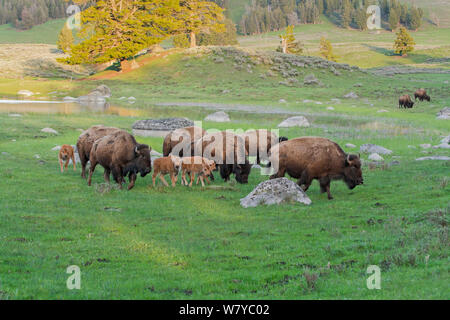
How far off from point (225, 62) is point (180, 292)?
68888mm

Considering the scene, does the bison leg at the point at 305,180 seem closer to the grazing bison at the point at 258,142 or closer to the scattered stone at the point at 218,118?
the grazing bison at the point at 258,142

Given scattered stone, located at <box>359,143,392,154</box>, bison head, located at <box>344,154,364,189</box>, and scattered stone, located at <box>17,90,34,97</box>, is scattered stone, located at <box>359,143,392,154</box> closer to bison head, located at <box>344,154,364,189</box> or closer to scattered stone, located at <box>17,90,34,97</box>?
bison head, located at <box>344,154,364,189</box>

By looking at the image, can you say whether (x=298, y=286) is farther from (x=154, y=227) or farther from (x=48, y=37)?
(x=48, y=37)

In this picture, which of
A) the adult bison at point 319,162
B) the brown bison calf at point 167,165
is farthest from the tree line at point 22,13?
the adult bison at point 319,162

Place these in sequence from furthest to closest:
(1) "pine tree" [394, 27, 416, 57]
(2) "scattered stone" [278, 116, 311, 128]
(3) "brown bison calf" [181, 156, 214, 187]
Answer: (1) "pine tree" [394, 27, 416, 57] → (2) "scattered stone" [278, 116, 311, 128] → (3) "brown bison calf" [181, 156, 214, 187]

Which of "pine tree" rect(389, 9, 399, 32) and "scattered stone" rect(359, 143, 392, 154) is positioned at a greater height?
"pine tree" rect(389, 9, 399, 32)

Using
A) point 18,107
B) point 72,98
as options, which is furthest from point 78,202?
point 72,98

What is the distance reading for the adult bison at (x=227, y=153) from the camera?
17.5 meters

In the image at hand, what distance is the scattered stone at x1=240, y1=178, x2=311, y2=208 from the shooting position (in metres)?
14.0

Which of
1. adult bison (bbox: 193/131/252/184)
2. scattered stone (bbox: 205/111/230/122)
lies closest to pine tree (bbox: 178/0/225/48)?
scattered stone (bbox: 205/111/230/122)

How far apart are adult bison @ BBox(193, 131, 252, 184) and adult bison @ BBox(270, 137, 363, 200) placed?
7.56ft

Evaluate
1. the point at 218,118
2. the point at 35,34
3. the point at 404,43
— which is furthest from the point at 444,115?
the point at 35,34
